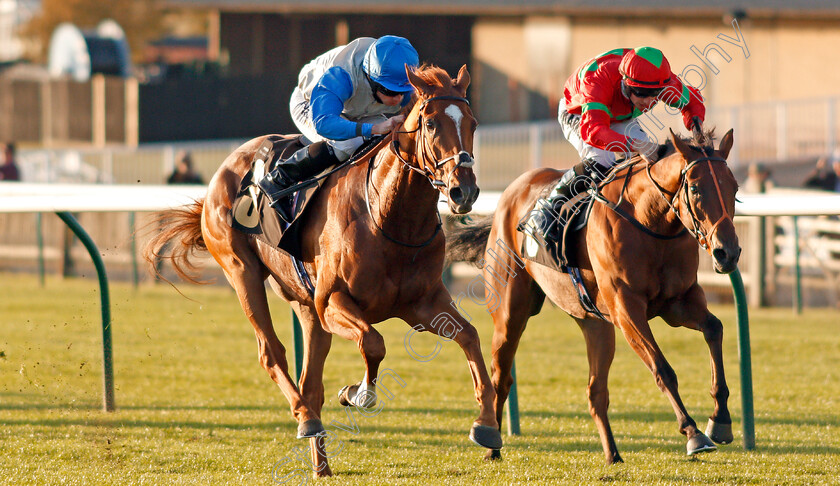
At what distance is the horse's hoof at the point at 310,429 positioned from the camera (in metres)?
4.46

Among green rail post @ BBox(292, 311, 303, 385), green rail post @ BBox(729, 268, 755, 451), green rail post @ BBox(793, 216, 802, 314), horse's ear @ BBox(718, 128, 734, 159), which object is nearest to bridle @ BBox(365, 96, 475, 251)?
horse's ear @ BBox(718, 128, 734, 159)

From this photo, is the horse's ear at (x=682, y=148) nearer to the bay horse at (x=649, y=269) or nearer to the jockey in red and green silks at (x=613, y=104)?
the bay horse at (x=649, y=269)

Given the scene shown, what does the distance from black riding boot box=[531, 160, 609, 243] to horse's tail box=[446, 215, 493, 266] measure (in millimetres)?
847

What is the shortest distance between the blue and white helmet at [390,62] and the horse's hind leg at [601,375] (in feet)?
5.13

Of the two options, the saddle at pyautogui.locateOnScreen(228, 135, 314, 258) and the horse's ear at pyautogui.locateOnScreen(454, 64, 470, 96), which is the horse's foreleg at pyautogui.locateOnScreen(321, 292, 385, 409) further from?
the horse's ear at pyautogui.locateOnScreen(454, 64, 470, 96)

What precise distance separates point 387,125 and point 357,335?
806 millimetres

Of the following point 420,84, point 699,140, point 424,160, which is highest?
point 420,84

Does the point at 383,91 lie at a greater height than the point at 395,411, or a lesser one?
greater

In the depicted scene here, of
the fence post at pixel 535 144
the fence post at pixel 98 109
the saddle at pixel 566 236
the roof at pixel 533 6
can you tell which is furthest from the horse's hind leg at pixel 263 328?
the fence post at pixel 98 109

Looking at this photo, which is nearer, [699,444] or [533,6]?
[699,444]

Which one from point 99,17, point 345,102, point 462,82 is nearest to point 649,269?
point 462,82

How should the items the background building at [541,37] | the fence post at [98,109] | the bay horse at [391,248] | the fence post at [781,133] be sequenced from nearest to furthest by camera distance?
1. the bay horse at [391,248]
2. the fence post at [781,133]
3. the background building at [541,37]
4. the fence post at [98,109]

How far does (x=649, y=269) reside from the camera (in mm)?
4547

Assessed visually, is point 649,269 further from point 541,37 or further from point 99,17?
point 99,17
